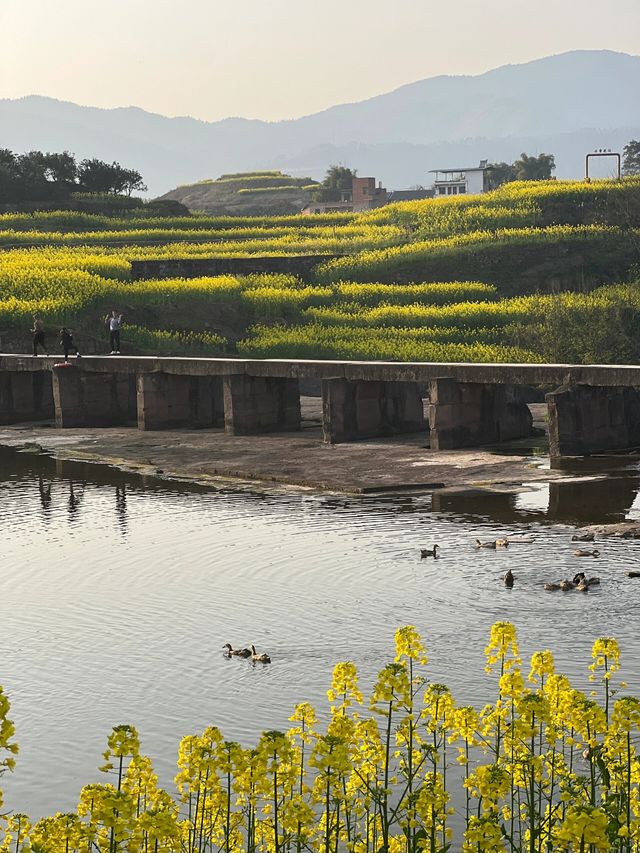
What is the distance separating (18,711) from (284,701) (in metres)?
2.97

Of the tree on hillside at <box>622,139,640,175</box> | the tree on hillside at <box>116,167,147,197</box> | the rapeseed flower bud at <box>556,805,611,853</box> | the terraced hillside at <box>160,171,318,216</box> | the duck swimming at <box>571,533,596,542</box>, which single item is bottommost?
the duck swimming at <box>571,533,596,542</box>

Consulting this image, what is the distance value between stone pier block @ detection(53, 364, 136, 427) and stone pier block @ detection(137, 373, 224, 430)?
10.6 ft

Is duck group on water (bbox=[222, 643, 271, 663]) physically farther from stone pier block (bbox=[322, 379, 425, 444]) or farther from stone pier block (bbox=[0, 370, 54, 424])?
stone pier block (bbox=[0, 370, 54, 424])

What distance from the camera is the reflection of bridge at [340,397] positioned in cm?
3303

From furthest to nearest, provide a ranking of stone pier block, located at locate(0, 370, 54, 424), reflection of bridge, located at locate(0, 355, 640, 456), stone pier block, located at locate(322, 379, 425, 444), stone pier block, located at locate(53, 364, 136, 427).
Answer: stone pier block, located at locate(0, 370, 54, 424)
stone pier block, located at locate(53, 364, 136, 427)
stone pier block, located at locate(322, 379, 425, 444)
reflection of bridge, located at locate(0, 355, 640, 456)

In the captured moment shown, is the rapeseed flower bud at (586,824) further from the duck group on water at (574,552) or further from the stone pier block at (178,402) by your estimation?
the stone pier block at (178,402)

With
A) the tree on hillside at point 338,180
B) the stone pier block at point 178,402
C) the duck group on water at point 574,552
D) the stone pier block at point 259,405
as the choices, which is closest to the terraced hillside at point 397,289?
the stone pier block at point 178,402

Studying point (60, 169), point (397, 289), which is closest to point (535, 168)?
point (60, 169)

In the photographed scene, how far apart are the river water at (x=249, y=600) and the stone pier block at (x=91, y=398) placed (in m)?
14.5

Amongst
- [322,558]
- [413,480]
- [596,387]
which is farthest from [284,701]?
[596,387]

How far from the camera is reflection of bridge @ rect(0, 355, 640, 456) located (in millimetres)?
33031

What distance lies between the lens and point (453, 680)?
16.1 meters

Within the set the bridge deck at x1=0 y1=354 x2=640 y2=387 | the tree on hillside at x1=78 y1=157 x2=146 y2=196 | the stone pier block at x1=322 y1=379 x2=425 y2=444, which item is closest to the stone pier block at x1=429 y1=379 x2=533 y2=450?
the bridge deck at x1=0 y1=354 x2=640 y2=387

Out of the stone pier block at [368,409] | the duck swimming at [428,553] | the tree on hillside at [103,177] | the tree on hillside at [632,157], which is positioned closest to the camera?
the duck swimming at [428,553]
